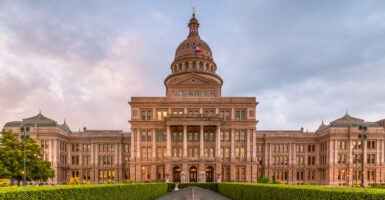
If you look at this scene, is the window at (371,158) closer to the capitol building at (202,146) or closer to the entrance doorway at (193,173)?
the capitol building at (202,146)

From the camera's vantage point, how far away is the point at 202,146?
5944 centimetres

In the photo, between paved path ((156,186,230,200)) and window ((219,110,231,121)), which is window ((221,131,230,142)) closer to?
window ((219,110,231,121))

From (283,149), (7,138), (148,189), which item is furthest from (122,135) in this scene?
(283,149)

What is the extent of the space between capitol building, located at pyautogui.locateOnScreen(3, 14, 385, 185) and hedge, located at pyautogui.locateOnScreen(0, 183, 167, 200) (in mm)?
28780

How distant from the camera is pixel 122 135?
229ft

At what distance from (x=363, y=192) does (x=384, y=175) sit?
7027cm

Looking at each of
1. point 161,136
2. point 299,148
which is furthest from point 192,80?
point 299,148

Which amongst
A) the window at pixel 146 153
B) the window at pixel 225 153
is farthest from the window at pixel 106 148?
the window at pixel 225 153

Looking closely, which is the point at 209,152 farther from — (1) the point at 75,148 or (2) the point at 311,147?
(1) the point at 75,148

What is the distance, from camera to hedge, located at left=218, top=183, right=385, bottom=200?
1152cm

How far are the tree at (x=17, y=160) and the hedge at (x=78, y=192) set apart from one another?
19.1 m

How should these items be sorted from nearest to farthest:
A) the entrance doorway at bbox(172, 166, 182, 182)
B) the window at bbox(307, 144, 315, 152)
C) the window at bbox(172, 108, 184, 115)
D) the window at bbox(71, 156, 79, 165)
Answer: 1. the entrance doorway at bbox(172, 166, 182, 182)
2. the window at bbox(172, 108, 184, 115)
3. the window at bbox(71, 156, 79, 165)
4. the window at bbox(307, 144, 315, 152)

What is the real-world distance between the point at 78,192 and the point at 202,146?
4407cm

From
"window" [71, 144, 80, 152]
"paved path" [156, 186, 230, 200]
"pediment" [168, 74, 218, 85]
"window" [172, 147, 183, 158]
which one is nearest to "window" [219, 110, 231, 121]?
"pediment" [168, 74, 218, 85]
